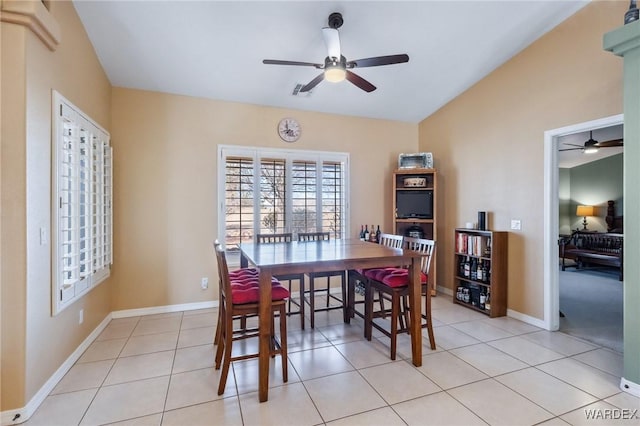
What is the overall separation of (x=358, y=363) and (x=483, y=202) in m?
2.74

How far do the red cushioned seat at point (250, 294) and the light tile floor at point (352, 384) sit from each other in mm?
A: 632

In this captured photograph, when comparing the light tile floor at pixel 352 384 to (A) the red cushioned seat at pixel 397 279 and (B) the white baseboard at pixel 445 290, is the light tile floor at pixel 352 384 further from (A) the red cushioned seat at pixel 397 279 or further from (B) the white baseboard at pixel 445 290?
(B) the white baseboard at pixel 445 290

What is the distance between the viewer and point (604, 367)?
8.27 feet

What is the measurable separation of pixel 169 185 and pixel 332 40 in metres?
2.60

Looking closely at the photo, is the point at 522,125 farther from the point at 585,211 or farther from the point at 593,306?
the point at 585,211

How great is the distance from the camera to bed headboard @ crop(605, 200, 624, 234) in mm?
6992

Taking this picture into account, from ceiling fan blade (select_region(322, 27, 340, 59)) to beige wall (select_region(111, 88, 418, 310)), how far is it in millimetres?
1851

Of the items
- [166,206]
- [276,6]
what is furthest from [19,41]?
[166,206]

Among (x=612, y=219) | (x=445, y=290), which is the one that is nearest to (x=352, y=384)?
(x=445, y=290)

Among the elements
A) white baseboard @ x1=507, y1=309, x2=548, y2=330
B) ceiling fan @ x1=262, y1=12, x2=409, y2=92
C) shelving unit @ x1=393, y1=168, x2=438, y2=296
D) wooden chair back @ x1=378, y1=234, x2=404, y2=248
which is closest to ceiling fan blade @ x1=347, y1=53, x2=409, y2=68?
ceiling fan @ x1=262, y1=12, x2=409, y2=92

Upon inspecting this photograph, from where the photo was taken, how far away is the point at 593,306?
4.12 meters

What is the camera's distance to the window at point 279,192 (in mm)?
4125

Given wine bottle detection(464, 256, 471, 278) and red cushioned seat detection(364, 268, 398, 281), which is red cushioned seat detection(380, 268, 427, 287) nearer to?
red cushioned seat detection(364, 268, 398, 281)

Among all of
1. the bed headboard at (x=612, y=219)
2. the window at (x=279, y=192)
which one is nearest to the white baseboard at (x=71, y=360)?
the window at (x=279, y=192)
